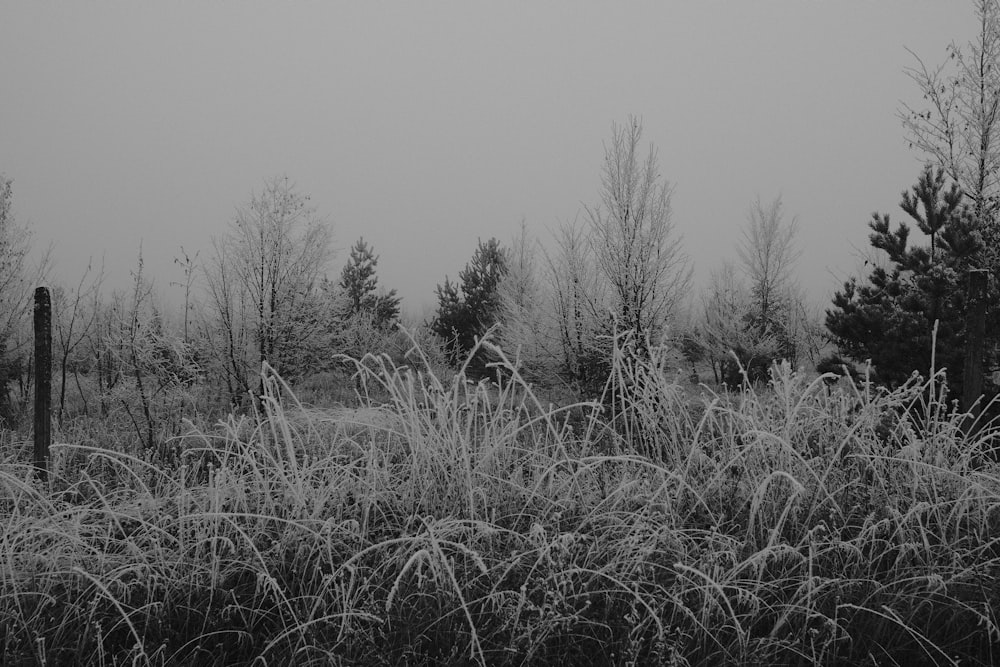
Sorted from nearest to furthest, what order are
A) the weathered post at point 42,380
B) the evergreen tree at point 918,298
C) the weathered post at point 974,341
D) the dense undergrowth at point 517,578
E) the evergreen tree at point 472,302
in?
1. the dense undergrowth at point 517,578
2. the weathered post at point 42,380
3. the weathered post at point 974,341
4. the evergreen tree at point 918,298
5. the evergreen tree at point 472,302

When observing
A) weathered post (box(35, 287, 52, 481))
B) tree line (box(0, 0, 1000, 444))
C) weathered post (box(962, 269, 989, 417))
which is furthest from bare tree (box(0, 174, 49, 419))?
weathered post (box(962, 269, 989, 417))

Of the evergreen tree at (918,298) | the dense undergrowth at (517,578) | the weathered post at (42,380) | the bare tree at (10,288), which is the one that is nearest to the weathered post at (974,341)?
the evergreen tree at (918,298)

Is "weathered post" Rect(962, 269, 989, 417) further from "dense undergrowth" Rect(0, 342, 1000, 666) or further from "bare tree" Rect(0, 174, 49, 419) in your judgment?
"bare tree" Rect(0, 174, 49, 419)

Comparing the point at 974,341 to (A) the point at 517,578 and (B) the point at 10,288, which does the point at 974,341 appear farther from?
(B) the point at 10,288

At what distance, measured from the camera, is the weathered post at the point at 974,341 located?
497 cm

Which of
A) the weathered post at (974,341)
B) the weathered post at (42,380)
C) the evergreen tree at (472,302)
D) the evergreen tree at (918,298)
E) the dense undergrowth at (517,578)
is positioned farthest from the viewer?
the evergreen tree at (472,302)

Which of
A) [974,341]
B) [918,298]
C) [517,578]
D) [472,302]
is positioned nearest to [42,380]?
[517,578]

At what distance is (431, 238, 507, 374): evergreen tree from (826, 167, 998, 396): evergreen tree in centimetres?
1056

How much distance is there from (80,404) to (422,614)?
12.9 metres

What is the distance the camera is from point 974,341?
5047 mm

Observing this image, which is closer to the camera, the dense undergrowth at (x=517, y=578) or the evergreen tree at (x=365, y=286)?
the dense undergrowth at (x=517, y=578)

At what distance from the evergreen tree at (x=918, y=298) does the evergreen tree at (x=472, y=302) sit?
34.6ft

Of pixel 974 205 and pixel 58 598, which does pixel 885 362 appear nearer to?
pixel 974 205

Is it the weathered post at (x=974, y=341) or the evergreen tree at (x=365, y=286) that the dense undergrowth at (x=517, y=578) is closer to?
the weathered post at (x=974, y=341)
